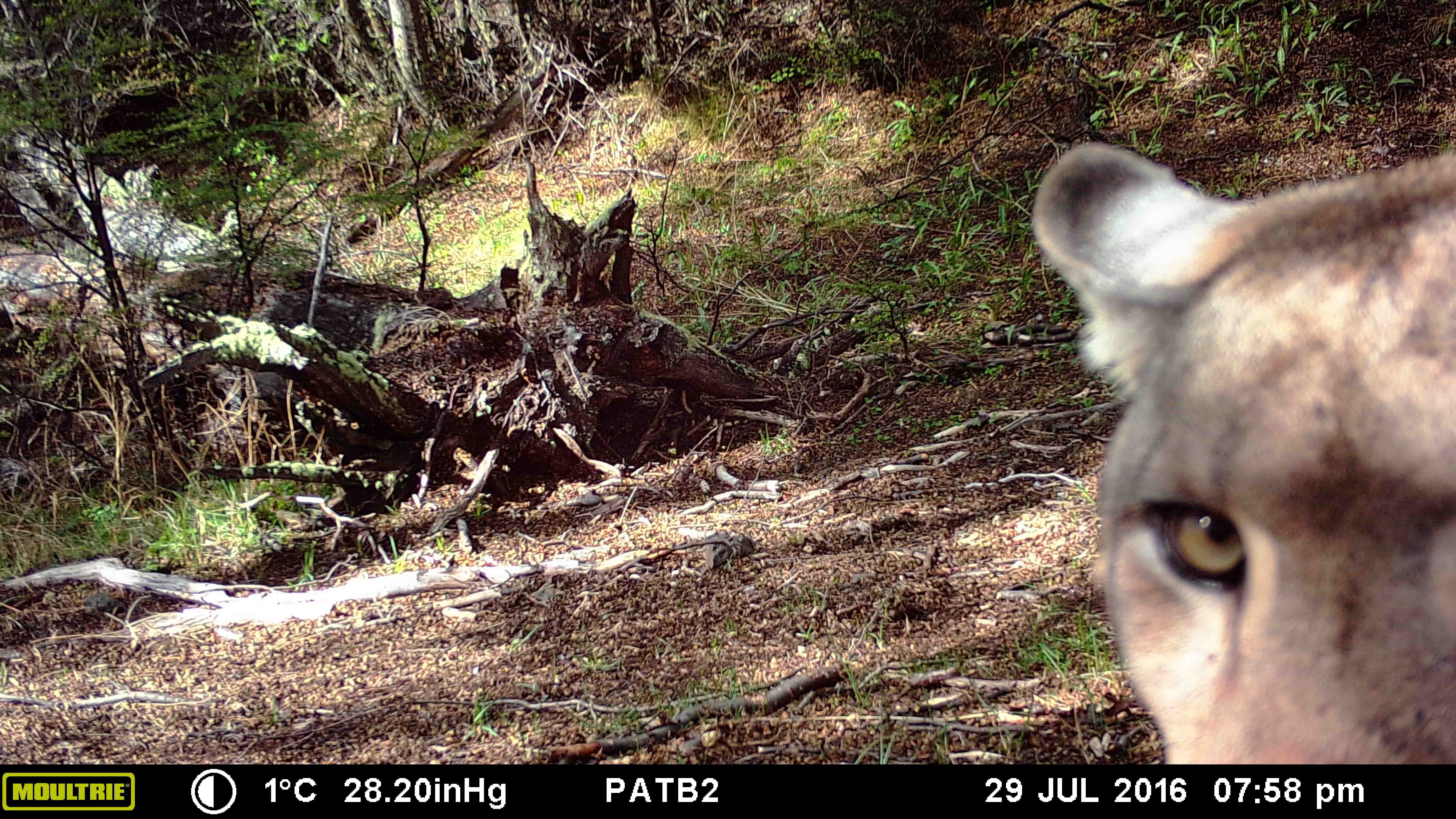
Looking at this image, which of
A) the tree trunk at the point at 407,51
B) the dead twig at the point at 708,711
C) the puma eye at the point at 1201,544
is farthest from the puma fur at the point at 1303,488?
the tree trunk at the point at 407,51

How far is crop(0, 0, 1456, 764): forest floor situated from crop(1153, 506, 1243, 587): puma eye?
2.76 ft

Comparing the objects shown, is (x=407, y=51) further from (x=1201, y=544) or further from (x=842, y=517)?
(x=1201, y=544)

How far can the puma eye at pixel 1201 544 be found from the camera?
1035mm

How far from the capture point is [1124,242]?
1.52 meters

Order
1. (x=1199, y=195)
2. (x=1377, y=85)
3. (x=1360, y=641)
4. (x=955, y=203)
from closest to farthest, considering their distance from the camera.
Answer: (x=1360, y=641) → (x=1199, y=195) → (x=1377, y=85) → (x=955, y=203)

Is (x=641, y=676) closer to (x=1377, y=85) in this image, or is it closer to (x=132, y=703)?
(x=132, y=703)

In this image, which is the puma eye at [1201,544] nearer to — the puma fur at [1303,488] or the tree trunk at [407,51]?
the puma fur at [1303,488]

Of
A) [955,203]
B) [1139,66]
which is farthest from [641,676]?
[1139,66]

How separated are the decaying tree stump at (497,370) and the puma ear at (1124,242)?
271 cm

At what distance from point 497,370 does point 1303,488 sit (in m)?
3.55

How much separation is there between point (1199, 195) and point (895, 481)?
2.00m

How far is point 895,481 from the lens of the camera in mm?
3545
